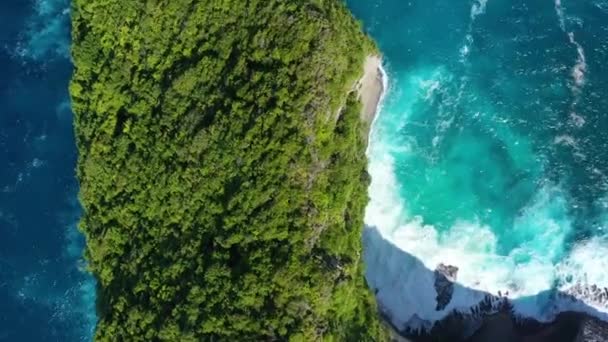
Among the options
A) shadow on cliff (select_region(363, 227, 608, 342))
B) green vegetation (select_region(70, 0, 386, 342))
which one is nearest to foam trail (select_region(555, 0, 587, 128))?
shadow on cliff (select_region(363, 227, 608, 342))

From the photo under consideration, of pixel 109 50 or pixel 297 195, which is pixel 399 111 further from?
pixel 109 50

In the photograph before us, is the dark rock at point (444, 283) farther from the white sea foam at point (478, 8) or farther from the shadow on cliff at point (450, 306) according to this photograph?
the white sea foam at point (478, 8)

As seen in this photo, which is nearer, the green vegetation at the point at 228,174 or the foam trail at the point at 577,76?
the green vegetation at the point at 228,174

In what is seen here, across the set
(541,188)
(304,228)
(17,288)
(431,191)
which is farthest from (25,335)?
(541,188)

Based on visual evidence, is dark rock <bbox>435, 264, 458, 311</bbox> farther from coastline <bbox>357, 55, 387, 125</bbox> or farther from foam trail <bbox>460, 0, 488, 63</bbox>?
foam trail <bbox>460, 0, 488, 63</bbox>

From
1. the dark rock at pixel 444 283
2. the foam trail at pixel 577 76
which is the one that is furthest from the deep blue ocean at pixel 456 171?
the dark rock at pixel 444 283

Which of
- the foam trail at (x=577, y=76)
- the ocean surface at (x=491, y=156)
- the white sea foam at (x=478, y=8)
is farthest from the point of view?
the white sea foam at (x=478, y=8)

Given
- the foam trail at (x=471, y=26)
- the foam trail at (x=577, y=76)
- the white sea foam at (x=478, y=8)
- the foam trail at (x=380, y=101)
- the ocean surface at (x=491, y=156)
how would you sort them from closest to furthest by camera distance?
the ocean surface at (x=491, y=156)
the foam trail at (x=577, y=76)
the foam trail at (x=380, y=101)
the foam trail at (x=471, y=26)
the white sea foam at (x=478, y=8)
